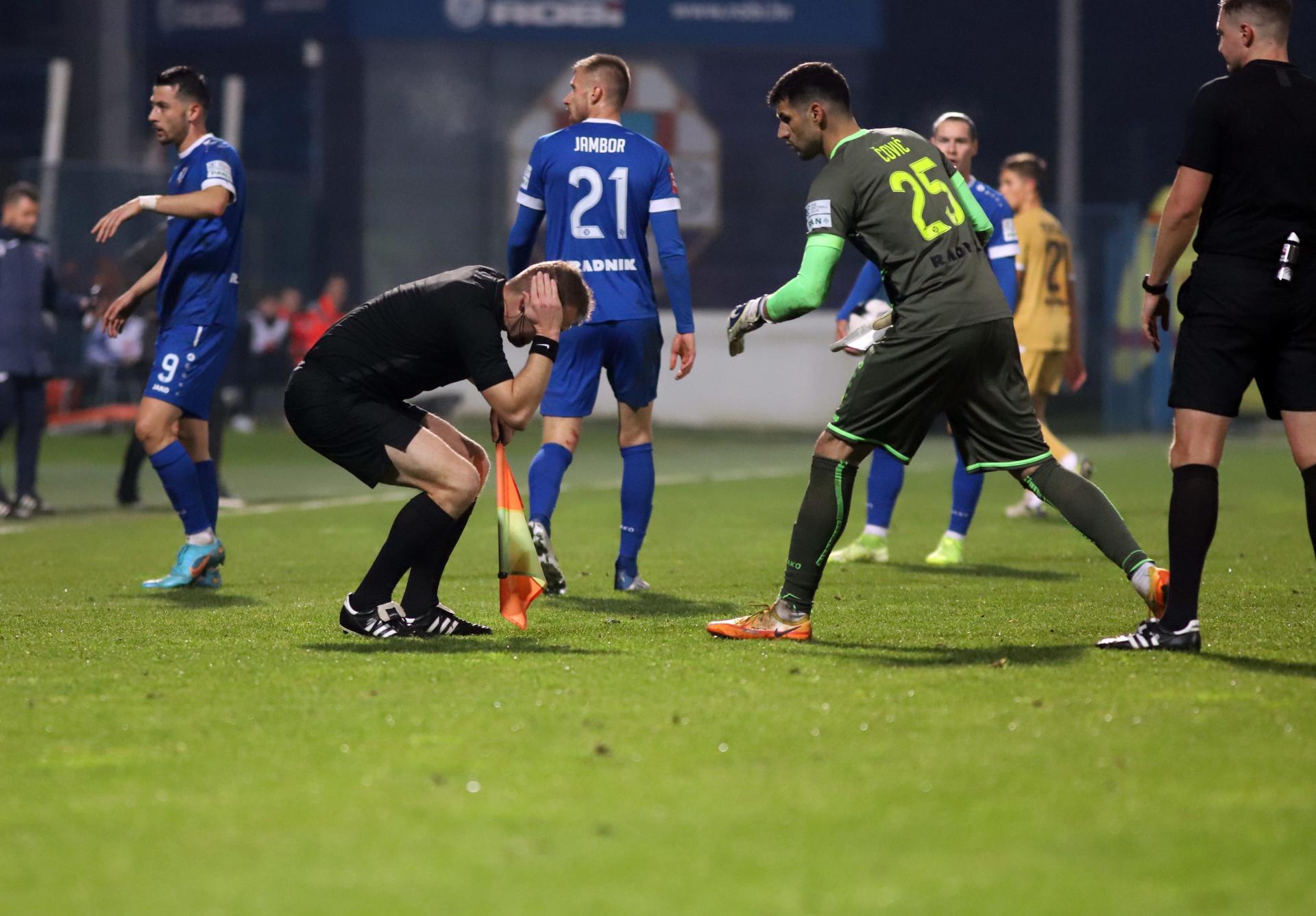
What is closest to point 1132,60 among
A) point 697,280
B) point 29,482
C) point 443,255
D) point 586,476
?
point 697,280

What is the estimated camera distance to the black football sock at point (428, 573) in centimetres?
632

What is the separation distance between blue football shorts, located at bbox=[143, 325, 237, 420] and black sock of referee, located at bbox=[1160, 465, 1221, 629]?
4.30 metres

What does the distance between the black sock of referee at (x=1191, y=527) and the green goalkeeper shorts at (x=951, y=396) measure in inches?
19.8

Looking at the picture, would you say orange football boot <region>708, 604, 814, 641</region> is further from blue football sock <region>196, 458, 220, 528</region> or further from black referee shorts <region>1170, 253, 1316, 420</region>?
blue football sock <region>196, 458, 220, 528</region>

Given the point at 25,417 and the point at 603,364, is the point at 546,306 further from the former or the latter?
the point at 25,417

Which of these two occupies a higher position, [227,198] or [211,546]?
[227,198]

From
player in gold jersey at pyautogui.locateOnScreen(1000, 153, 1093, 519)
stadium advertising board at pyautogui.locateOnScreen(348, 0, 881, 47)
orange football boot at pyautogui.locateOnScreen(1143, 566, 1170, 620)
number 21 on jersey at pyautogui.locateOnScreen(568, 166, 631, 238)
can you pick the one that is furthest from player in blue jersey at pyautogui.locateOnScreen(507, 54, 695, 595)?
stadium advertising board at pyautogui.locateOnScreen(348, 0, 881, 47)

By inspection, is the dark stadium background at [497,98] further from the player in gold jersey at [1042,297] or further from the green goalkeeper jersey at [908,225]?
the green goalkeeper jersey at [908,225]

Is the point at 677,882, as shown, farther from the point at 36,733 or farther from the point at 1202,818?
the point at 36,733

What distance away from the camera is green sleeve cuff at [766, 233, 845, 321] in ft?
19.0

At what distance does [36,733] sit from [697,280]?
22.8 metres

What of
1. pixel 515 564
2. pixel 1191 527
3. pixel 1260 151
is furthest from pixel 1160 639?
pixel 515 564

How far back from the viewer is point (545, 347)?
19.4 ft

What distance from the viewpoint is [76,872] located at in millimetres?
3436
